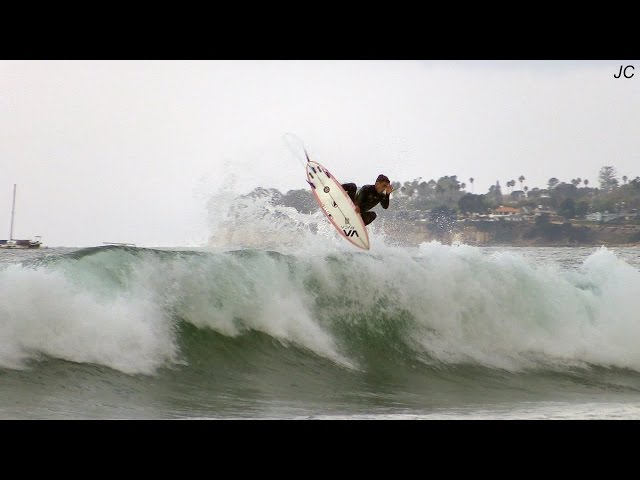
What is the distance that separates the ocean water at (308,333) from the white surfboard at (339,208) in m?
0.12

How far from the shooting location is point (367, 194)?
7863 mm

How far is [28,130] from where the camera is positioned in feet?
33.2

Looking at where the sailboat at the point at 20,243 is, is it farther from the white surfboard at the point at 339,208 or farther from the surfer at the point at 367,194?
the surfer at the point at 367,194

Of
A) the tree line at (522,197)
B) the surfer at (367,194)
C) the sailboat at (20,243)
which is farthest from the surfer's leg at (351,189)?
the sailboat at (20,243)

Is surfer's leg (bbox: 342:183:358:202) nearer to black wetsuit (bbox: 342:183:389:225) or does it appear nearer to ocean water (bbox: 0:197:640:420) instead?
black wetsuit (bbox: 342:183:389:225)

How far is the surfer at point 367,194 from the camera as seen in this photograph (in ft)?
25.5

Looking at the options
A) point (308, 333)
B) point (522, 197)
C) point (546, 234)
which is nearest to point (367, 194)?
point (308, 333)

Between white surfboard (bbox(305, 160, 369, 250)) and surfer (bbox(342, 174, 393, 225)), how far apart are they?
5 centimetres

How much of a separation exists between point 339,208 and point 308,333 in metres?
1.50

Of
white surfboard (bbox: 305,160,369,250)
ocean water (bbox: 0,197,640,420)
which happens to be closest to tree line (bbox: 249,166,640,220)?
white surfboard (bbox: 305,160,369,250)

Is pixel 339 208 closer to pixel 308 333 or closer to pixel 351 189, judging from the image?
pixel 351 189

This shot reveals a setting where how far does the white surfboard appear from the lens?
7852mm
